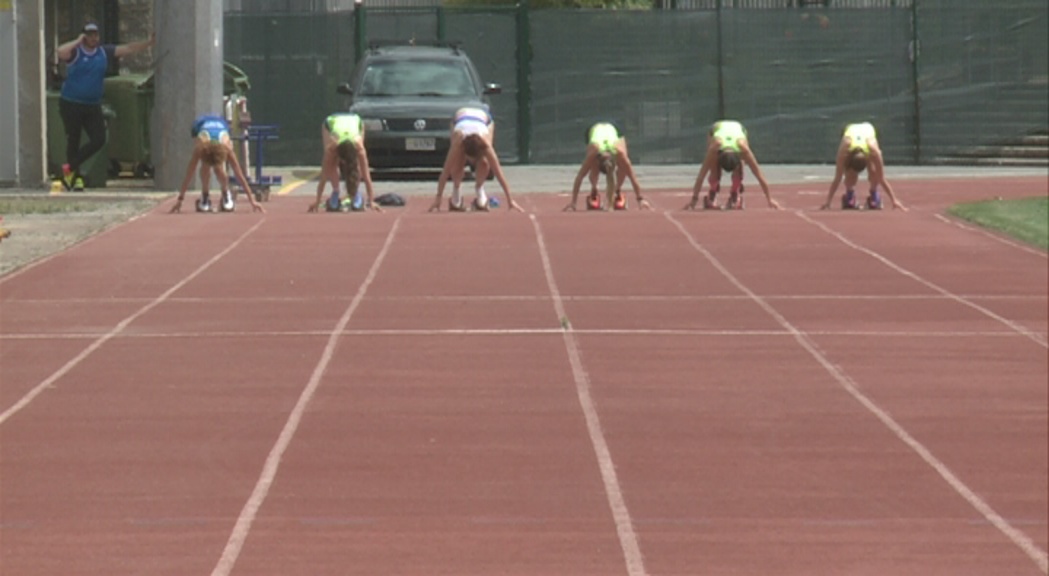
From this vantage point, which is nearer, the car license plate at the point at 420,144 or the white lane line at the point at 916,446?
the white lane line at the point at 916,446

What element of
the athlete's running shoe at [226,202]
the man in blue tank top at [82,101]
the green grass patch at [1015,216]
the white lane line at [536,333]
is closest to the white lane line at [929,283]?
the white lane line at [536,333]

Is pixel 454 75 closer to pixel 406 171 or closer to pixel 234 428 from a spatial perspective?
pixel 406 171

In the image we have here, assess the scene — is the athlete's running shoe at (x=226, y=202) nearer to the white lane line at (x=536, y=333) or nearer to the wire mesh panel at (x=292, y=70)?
the white lane line at (x=536, y=333)

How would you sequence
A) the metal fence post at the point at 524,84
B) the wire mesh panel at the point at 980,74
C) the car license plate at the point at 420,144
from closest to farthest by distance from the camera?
1. the car license plate at the point at 420,144
2. the metal fence post at the point at 524,84
3. the wire mesh panel at the point at 980,74

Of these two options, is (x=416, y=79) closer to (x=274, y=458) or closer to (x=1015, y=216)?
(x=1015, y=216)

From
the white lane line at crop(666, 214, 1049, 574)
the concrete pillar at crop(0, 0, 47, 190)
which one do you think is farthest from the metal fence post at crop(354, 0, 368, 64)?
the white lane line at crop(666, 214, 1049, 574)

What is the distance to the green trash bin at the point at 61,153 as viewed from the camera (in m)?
27.2

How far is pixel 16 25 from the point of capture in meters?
26.5

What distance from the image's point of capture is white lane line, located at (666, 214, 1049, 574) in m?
9.24

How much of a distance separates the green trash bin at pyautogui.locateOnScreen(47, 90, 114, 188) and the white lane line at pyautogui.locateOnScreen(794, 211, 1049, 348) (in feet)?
28.5

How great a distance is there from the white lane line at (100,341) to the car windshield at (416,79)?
387 inches

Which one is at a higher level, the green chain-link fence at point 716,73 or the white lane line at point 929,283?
the green chain-link fence at point 716,73

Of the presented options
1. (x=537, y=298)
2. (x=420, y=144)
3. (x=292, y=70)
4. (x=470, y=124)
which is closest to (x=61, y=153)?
(x=420, y=144)

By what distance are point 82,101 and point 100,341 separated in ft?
40.6
